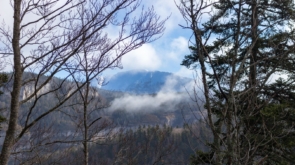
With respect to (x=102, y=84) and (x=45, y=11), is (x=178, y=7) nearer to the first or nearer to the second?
(x=45, y=11)

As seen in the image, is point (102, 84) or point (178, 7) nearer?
point (178, 7)

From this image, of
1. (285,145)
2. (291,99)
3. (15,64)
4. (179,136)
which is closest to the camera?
(15,64)

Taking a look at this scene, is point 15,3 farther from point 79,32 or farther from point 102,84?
point 102,84

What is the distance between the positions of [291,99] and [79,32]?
7611mm

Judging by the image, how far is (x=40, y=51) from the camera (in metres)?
3.81

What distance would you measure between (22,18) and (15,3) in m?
0.20

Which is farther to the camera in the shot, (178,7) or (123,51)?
(123,51)

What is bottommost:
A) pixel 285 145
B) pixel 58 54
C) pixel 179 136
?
pixel 179 136

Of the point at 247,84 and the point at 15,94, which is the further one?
the point at 247,84

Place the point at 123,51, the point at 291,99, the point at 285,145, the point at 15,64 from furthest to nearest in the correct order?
1. the point at 291,99
2. the point at 285,145
3. the point at 123,51
4. the point at 15,64

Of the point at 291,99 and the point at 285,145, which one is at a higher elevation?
the point at 291,99

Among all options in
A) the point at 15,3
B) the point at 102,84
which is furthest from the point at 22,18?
the point at 102,84

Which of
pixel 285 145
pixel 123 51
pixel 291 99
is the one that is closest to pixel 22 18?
pixel 123 51

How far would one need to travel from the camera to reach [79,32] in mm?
3660
